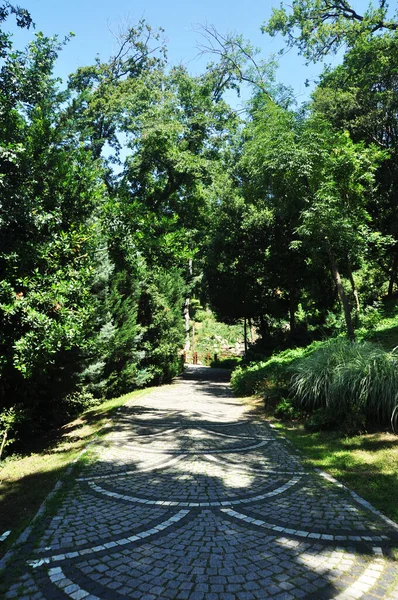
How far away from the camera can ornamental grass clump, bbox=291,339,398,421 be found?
6117mm

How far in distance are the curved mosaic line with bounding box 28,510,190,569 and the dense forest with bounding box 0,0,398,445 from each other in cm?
307

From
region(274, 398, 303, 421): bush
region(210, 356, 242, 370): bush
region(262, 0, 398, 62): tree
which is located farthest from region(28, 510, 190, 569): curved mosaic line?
region(210, 356, 242, 370): bush

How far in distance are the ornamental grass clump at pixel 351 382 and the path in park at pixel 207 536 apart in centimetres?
157

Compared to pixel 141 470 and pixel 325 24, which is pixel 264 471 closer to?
pixel 141 470

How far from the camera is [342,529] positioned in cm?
337

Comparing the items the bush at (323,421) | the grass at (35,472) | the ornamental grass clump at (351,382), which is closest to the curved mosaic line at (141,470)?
the grass at (35,472)

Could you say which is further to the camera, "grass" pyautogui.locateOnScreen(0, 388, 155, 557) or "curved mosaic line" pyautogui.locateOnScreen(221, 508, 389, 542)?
"grass" pyautogui.locateOnScreen(0, 388, 155, 557)

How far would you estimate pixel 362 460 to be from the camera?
16.7 ft

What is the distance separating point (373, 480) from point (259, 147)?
9.26 meters

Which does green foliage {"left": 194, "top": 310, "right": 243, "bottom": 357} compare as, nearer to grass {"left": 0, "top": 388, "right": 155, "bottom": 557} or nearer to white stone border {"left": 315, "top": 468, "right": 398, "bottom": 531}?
grass {"left": 0, "top": 388, "right": 155, "bottom": 557}

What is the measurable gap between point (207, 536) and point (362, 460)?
288 cm

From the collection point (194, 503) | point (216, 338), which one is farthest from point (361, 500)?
point (216, 338)

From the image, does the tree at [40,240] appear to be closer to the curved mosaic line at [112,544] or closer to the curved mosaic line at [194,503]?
the curved mosaic line at [194,503]

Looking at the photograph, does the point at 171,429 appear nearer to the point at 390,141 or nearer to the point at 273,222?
the point at 273,222
